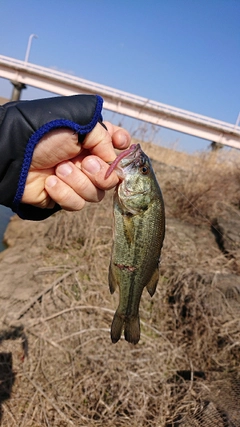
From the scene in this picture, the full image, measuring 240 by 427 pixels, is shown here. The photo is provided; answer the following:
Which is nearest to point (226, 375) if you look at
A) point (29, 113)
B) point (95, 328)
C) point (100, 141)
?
point (95, 328)

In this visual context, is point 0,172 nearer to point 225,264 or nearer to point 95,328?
point 95,328

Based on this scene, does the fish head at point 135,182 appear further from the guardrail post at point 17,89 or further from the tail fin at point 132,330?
the guardrail post at point 17,89

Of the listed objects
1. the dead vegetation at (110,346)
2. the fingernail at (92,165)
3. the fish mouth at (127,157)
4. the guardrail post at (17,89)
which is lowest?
the dead vegetation at (110,346)

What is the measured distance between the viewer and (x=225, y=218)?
346 inches

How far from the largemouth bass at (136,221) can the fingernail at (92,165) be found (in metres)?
0.12

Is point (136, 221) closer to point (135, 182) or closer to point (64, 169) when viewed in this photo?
point (135, 182)

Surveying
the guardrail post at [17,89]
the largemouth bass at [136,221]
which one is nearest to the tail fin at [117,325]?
the largemouth bass at [136,221]

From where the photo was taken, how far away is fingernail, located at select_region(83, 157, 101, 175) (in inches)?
86.3

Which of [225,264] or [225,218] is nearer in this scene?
[225,264]

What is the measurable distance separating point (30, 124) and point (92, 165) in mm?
449

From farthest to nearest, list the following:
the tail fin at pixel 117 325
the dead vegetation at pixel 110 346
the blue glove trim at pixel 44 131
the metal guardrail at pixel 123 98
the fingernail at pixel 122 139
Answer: the metal guardrail at pixel 123 98
the dead vegetation at pixel 110 346
the fingernail at pixel 122 139
the tail fin at pixel 117 325
the blue glove trim at pixel 44 131

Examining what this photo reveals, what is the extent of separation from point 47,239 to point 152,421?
411 cm

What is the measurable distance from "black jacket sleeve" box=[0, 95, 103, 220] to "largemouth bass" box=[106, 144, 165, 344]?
335 millimetres

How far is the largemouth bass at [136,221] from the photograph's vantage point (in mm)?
2137
